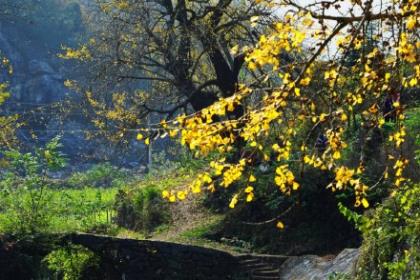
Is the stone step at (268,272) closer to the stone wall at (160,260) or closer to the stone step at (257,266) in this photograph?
the stone step at (257,266)

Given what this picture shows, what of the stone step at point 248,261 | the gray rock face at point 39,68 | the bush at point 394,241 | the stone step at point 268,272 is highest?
the gray rock face at point 39,68

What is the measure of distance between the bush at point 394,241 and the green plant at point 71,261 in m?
6.77

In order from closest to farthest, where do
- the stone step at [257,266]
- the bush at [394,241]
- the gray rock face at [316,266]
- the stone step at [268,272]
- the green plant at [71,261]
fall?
1. the bush at [394,241]
2. the gray rock face at [316,266]
3. the green plant at [71,261]
4. the stone step at [268,272]
5. the stone step at [257,266]

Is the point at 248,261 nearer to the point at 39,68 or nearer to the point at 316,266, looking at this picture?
the point at 316,266

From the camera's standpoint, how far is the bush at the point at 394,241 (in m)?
7.36

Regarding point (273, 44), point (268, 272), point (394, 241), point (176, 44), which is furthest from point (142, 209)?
point (273, 44)

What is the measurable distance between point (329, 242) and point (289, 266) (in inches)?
70.7

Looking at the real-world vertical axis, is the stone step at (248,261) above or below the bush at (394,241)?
above

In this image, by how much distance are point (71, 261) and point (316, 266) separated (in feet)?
16.5

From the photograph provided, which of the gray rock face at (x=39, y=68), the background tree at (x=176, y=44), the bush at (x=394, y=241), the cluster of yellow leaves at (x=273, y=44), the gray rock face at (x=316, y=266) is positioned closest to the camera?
the cluster of yellow leaves at (x=273, y=44)

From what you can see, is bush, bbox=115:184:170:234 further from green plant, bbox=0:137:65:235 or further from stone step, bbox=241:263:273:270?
stone step, bbox=241:263:273:270

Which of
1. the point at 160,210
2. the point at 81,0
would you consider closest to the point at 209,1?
the point at 160,210

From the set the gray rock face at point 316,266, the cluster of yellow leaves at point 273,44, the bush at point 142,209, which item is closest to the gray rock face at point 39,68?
the bush at point 142,209

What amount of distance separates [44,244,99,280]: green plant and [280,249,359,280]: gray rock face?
13.5 ft
